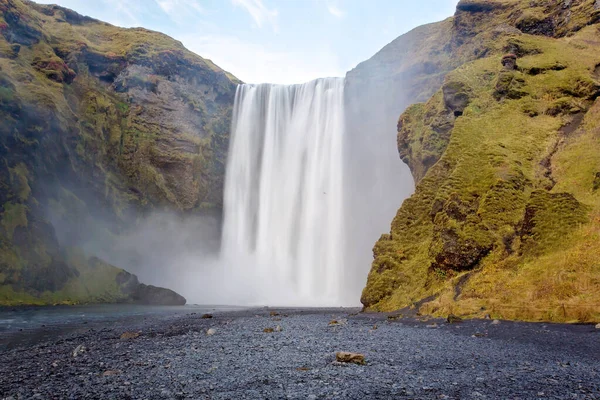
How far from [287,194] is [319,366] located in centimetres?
5778

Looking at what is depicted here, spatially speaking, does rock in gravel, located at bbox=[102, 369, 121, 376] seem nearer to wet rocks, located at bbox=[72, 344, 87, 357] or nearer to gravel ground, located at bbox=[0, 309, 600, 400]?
gravel ground, located at bbox=[0, 309, 600, 400]

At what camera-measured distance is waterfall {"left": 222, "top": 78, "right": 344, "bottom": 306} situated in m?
58.9

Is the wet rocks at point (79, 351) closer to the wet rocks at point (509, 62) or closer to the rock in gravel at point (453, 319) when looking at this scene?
the rock in gravel at point (453, 319)

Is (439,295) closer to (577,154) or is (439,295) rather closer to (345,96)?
(577,154)

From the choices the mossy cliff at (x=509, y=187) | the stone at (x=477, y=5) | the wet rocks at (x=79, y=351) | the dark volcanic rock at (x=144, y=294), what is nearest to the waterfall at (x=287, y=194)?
the dark volcanic rock at (x=144, y=294)

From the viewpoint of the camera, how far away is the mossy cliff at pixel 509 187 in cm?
1792

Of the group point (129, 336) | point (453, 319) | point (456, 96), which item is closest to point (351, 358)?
point (453, 319)

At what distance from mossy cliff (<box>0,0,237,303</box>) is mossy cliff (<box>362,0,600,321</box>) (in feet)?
118

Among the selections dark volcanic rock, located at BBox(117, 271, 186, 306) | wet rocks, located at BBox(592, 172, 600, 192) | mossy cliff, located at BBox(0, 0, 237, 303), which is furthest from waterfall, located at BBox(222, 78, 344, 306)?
wet rocks, located at BBox(592, 172, 600, 192)

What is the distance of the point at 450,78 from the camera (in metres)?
36.3

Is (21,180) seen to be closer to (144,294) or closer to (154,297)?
(144,294)

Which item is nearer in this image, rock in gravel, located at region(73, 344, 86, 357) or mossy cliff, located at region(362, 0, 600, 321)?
rock in gravel, located at region(73, 344, 86, 357)

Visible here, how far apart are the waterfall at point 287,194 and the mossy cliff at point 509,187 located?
867 inches

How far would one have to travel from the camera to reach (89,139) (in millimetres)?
60969
